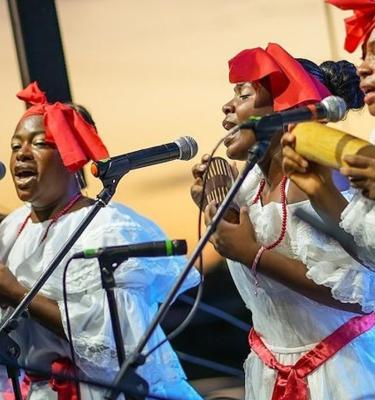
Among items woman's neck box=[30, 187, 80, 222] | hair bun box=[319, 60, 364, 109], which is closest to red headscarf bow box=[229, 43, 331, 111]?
hair bun box=[319, 60, 364, 109]

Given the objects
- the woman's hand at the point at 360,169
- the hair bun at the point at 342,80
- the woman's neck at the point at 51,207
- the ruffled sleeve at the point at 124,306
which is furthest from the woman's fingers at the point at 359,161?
the woman's neck at the point at 51,207

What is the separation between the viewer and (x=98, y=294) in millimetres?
3152

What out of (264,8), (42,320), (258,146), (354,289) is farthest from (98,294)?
(264,8)

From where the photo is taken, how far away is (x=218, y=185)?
2850mm

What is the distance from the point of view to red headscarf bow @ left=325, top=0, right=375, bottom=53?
2631 mm

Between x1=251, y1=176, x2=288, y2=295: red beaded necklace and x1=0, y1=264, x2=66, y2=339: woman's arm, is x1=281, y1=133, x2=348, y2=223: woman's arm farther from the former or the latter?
x1=0, y1=264, x2=66, y2=339: woman's arm

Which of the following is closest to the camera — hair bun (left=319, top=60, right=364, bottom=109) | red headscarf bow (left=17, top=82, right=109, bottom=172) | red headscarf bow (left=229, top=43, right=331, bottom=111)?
red headscarf bow (left=229, top=43, right=331, bottom=111)

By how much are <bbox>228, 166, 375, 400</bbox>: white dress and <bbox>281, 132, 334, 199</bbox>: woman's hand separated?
21cm

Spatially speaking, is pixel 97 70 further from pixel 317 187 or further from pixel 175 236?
pixel 317 187

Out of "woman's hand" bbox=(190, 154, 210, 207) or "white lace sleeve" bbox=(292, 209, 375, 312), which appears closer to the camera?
"white lace sleeve" bbox=(292, 209, 375, 312)

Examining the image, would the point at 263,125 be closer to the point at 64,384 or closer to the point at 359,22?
the point at 359,22

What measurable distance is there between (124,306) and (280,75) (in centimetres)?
79

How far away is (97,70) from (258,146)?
2538 mm

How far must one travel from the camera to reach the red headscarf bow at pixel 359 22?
263 centimetres
